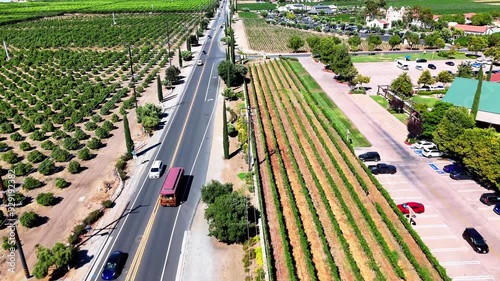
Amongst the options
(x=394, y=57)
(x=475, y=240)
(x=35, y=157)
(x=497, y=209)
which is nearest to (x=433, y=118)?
(x=497, y=209)

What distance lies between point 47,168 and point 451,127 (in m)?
55.4

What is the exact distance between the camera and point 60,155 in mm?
57125

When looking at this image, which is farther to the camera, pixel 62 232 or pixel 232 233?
pixel 62 232

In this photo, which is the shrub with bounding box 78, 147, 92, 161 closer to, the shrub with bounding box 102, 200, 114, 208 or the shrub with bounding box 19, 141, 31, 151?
the shrub with bounding box 19, 141, 31, 151

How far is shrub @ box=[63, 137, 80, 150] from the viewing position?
6056cm

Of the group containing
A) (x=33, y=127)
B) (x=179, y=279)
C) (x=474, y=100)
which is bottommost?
(x=179, y=279)

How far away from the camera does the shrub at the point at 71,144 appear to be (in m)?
60.6

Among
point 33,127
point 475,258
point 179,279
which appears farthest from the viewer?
point 33,127

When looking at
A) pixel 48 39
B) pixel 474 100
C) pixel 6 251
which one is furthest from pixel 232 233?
pixel 48 39

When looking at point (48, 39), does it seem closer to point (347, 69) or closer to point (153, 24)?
point (153, 24)

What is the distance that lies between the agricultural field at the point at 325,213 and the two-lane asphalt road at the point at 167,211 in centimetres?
911

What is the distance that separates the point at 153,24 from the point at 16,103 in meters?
105

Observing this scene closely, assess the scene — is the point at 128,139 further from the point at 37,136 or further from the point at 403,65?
the point at 403,65

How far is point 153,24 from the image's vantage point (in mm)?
174000
